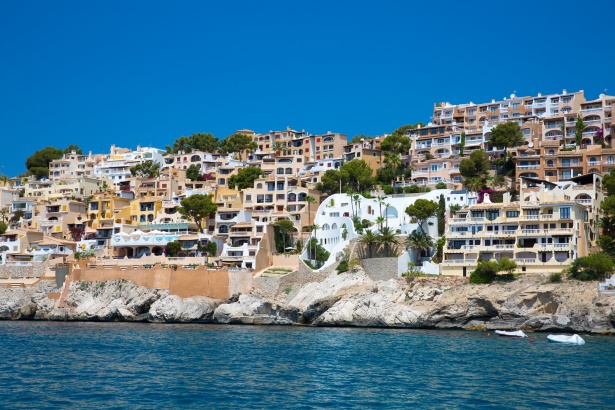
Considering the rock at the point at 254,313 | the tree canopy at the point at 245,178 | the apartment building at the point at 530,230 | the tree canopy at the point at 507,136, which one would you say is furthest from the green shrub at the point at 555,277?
the tree canopy at the point at 245,178

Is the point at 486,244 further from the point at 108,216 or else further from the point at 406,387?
the point at 108,216

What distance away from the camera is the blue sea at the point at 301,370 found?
3228 cm

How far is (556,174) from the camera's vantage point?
271ft

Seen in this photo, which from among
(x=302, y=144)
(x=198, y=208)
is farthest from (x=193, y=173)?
(x=198, y=208)

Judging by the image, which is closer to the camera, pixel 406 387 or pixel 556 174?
pixel 406 387

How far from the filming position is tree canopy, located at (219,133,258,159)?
118m

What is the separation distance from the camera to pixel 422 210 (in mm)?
71938

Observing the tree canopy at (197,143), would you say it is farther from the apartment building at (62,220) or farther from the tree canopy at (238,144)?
the apartment building at (62,220)

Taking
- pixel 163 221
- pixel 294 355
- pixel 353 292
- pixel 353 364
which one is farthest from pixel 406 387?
pixel 163 221

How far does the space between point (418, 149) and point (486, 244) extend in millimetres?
34793

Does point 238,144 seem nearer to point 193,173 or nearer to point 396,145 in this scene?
point 193,173

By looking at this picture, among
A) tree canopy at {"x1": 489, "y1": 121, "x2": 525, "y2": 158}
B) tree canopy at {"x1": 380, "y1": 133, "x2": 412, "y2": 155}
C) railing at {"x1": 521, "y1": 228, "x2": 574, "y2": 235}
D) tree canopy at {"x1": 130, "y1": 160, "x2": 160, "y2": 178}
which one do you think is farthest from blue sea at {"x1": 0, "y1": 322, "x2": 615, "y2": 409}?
tree canopy at {"x1": 130, "y1": 160, "x2": 160, "y2": 178}

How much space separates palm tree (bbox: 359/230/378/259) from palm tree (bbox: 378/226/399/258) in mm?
552

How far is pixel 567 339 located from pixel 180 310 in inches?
1282
